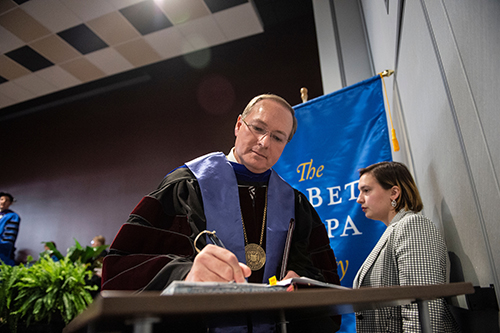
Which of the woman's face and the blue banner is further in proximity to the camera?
the blue banner

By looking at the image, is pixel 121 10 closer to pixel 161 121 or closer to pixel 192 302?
pixel 161 121

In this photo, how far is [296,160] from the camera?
2516 mm

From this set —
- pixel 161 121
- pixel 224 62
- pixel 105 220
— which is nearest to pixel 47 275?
pixel 105 220

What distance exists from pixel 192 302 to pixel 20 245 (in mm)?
7332

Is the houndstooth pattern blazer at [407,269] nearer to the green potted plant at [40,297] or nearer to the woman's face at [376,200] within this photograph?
the woman's face at [376,200]

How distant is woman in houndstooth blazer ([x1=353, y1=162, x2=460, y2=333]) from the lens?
1.27 metres

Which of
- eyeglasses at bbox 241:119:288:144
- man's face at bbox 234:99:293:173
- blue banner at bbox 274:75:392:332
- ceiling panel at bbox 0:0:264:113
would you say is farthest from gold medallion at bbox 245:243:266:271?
ceiling panel at bbox 0:0:264:113

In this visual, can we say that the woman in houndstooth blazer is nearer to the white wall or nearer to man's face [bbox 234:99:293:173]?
the white wall

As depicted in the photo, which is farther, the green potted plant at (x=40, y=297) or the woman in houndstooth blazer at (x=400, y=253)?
the green potted plant at (x=40, y=297)

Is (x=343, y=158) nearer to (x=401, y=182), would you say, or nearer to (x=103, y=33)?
(x=401, y=182)

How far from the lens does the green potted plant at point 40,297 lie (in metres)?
3.04

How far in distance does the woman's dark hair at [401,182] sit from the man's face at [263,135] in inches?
24.6

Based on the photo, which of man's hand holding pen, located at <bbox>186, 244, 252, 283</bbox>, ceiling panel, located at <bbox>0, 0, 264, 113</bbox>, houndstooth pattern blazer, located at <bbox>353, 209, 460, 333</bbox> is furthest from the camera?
ceiling panel, located at <bbox>0, 0, 264, 113</bbox>

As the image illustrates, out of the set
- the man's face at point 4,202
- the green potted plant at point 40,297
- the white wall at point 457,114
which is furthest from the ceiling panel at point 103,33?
the green potted plant at point 40,297
